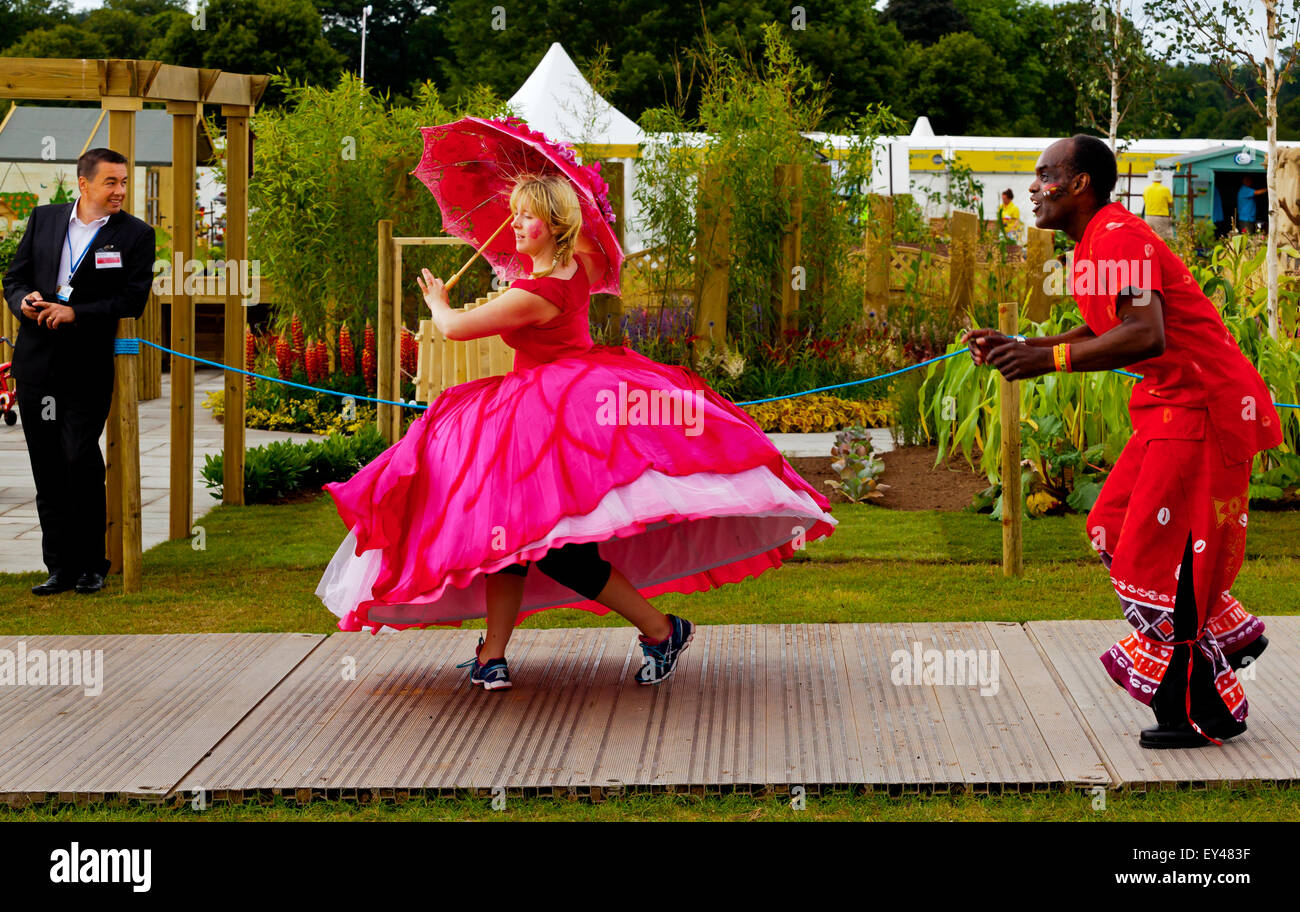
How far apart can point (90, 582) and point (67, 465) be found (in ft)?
1.74

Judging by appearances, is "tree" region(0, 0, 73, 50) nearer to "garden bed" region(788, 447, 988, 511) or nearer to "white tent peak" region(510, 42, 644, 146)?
"white tent peak" region(510, 42, 644, 146)

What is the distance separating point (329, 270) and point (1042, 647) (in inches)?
352

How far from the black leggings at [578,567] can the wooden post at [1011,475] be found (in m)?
2.54

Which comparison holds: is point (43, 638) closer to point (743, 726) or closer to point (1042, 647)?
point (743, 726)

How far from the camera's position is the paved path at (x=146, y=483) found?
7.80 m

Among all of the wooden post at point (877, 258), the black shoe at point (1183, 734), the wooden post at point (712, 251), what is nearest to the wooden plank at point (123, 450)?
the black shoe at point (1183, 734)

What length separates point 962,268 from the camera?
13492 millimetres

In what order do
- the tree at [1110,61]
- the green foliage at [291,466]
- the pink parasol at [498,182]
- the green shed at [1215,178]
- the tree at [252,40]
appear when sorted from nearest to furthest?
1. the pink parasol at [498,182]
2. the green foliage at [291,466]
3. the tree at [1110,61]
4. the green shed at [1215,178]
5. the tree at [252,40]

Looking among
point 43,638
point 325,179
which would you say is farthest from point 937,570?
point 325,179

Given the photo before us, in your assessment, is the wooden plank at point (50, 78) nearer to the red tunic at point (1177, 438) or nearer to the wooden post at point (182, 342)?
the wooden post at point (182, 342)

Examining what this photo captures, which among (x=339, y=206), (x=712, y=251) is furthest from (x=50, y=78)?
(x=712, y=251)

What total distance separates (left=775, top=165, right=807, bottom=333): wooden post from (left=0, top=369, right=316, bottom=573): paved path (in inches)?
164

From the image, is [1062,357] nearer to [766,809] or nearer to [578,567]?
[766,809]

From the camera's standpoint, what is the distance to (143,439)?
38.1 ft
